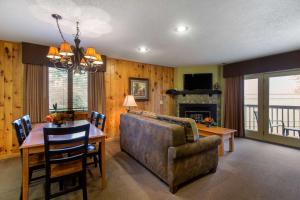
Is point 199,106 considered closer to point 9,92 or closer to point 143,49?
point 143,49

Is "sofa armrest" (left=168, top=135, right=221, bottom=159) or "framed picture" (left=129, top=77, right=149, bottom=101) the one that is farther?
"framed picture" (left=129, top=77, right=149, bottom=101)

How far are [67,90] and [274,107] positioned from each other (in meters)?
5.74

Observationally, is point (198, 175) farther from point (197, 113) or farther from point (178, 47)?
point (197, 113)

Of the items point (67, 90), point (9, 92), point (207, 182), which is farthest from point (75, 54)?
point (207, 182)

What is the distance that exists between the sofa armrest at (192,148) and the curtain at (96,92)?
9.08ft

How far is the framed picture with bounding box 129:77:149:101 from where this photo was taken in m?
4.98

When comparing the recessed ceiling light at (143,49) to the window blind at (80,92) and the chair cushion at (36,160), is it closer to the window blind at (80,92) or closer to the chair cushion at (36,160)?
the window blind at (80,92)

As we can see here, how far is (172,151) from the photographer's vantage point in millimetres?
2012

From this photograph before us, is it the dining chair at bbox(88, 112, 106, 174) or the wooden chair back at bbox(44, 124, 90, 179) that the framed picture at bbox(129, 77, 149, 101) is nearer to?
the dining chair at bbox(88, 112, 106, 174)

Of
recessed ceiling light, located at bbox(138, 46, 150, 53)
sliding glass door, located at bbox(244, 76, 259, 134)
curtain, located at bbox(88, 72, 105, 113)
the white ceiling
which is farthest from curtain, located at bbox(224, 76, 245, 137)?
curtain, located at bbox(88, 72, 105, 113)

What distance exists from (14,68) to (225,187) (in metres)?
4.59

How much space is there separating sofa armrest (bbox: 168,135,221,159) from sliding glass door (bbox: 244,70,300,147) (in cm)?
303

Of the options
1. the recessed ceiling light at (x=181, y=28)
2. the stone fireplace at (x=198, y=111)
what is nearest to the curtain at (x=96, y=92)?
the recessed ceiling light at (x=181, y=28)

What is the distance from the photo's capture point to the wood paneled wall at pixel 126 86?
15.0ft
